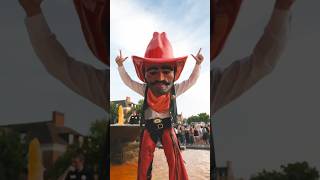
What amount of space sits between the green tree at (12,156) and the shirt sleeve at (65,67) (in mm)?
957

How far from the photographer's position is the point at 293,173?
5852 millimetres

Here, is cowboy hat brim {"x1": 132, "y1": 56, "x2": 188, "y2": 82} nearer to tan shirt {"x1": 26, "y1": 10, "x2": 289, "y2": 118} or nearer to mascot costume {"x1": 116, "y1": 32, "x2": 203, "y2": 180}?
mascot costume {"x1": 116, "y1": 32, "x2": 203, "y2": 180}

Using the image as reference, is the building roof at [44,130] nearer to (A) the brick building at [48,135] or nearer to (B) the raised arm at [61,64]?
(A) the brick building at [48,135]

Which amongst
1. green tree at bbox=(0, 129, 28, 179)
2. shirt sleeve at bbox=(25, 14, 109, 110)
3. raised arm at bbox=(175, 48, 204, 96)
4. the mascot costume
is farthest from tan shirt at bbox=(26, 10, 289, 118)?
green tree at bbox=(0, 129, 28, 179)

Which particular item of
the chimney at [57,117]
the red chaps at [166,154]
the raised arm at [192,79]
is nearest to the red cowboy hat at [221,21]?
the raised arm at [192,79]

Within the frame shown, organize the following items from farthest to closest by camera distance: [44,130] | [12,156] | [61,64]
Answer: [61,64] < [44,130] < [12,156]

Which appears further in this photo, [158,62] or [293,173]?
[158,62]

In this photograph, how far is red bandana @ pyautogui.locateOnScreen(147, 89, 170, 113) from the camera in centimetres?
598

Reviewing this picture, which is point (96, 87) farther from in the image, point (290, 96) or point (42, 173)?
point (290, 96)

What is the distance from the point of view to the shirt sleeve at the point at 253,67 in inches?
235

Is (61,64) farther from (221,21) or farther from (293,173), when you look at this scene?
(293,173)

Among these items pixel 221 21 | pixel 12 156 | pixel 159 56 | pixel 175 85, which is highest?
pixel 221 21

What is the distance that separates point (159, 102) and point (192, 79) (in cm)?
51

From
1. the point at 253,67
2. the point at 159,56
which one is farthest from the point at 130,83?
the point at 253,67
